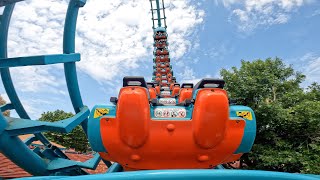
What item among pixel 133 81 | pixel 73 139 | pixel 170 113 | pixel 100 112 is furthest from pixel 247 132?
pixel 73 139

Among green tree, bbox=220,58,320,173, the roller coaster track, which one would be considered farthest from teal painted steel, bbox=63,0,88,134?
green tree, bbox=220,58,320,173

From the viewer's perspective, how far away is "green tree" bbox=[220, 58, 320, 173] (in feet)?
29.0

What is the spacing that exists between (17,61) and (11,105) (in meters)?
1.28

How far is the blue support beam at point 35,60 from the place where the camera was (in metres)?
2.85

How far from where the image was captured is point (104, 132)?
263cm

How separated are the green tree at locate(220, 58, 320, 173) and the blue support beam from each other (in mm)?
7516

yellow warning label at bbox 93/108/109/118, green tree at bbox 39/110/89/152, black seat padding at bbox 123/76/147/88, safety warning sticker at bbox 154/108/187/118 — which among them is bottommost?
green tree at bbox 39/110/89/152

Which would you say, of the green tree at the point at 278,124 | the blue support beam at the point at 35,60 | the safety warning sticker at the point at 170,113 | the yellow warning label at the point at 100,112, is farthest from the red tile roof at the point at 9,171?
the green tree at the point at 278,124

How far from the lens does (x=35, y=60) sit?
113 inches

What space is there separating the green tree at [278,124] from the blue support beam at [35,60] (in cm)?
752

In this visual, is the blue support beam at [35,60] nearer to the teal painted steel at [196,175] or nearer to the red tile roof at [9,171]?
the teal painted steel at [196,175]

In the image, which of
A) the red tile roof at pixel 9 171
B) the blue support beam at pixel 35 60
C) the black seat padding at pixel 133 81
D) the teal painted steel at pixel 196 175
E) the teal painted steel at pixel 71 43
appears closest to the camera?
the teal painted steel at pixel 196 175

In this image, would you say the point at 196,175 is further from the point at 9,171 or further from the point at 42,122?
the point at 9,171

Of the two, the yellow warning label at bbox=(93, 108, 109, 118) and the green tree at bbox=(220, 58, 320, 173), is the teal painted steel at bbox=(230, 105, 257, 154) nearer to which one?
the yellow warning label at bbox=(93, 108, 109, 118)
